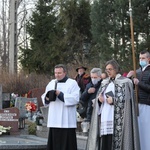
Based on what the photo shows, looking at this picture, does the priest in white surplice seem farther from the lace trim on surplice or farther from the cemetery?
the cemetery

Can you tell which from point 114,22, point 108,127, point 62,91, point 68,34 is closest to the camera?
point 108,127

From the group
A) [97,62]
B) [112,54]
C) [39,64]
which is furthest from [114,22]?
[39,64]

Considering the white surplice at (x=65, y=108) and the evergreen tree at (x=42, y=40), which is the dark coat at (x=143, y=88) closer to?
the white surplice at (x=65, y=108)

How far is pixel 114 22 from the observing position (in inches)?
756

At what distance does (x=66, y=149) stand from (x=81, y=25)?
19800mm

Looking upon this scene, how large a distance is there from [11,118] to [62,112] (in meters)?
3.76

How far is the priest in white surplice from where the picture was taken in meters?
7.51

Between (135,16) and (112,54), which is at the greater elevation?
(135,16)

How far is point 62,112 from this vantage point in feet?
24.7

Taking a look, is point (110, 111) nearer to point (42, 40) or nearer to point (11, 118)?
point (11, 118)

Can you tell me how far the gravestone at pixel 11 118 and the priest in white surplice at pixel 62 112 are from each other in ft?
11.5

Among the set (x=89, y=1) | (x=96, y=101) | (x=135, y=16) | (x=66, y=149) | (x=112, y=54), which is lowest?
(x=66, y=149)

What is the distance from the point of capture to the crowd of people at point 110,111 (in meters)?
6.86

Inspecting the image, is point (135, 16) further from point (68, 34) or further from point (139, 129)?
point (139, 129)
